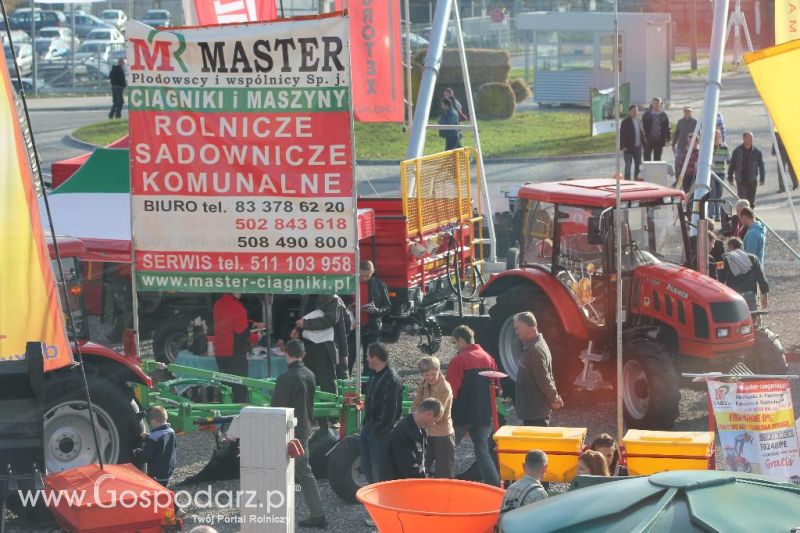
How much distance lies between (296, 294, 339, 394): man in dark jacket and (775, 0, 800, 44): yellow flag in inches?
240

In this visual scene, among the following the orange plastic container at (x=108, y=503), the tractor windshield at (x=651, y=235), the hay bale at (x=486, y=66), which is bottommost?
the orange plastic container at (x=108, y=503)

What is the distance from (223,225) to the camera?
1025cm

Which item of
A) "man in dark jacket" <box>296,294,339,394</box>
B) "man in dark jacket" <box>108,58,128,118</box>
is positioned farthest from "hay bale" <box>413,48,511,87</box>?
"man in dark jacket" <box>296,294,339,394</box>

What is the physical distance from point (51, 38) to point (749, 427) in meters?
41.2

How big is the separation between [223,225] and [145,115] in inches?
41.1

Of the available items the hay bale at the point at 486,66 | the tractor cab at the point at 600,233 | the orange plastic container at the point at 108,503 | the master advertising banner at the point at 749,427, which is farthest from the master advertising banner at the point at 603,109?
the orange plastic container at the point at 108,503

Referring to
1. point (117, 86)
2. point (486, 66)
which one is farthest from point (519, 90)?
point (117, 86)

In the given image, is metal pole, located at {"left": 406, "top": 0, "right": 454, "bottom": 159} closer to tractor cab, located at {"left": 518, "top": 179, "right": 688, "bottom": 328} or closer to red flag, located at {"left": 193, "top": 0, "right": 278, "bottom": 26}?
red flag, located at {"left": 193, "top": 0, "right": 278, "bottom": 26}

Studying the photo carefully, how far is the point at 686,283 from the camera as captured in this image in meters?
11.7

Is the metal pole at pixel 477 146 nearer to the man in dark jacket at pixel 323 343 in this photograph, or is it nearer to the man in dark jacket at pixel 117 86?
the man in dark jacket at pixel 323 343

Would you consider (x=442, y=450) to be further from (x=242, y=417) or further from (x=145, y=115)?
(x=145, y=115)

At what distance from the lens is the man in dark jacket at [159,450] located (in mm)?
9266

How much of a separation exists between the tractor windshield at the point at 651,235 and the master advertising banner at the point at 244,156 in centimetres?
313

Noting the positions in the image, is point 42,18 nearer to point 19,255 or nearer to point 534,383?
point 534,383
